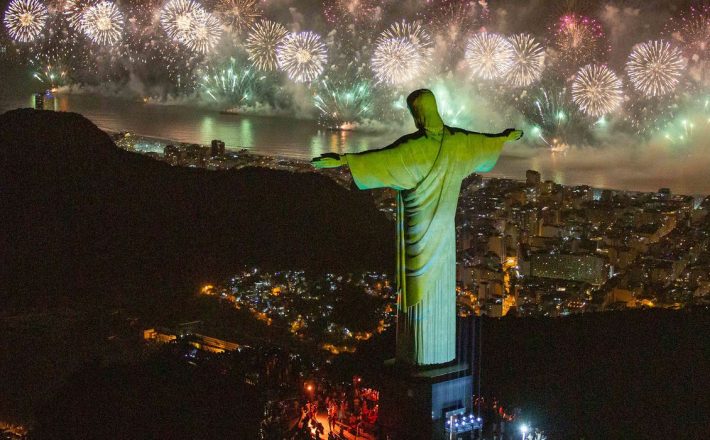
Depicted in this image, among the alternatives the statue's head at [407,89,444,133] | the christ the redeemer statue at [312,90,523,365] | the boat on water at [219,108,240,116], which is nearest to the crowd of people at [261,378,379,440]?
the christ the redeemer statue at [312,90,523,365]

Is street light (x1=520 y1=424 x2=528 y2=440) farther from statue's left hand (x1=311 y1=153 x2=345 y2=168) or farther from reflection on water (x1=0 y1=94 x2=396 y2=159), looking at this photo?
reflection on water (x1=0 y1=94 x2=396 y2=159)

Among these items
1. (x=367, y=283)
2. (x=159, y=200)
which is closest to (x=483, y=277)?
(x=367, y=283)

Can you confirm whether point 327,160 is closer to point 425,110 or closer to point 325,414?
point 425,110

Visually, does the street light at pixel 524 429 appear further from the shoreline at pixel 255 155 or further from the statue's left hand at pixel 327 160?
the shoreline at pixel 255 155

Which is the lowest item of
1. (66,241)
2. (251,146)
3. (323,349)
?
Answer: (323,349)

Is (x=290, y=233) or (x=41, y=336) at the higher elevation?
(x=290, y=233)

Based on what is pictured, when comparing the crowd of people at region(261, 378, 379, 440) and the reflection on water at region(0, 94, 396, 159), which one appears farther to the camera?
the reflection on water at region(0, 94, 396, 159)

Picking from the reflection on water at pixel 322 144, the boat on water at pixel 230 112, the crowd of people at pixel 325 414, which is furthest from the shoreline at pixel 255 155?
the crowd of people at pixel 325 414

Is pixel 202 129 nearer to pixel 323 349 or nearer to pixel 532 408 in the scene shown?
pixel 323 349
